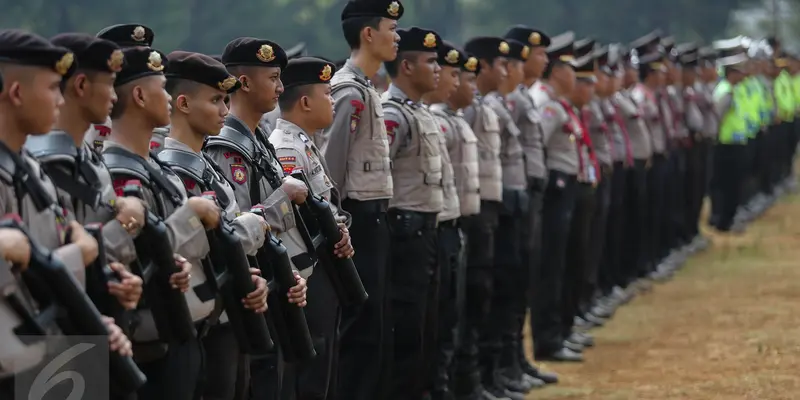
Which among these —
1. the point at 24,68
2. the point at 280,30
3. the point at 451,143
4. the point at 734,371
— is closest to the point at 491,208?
the point at 451,143

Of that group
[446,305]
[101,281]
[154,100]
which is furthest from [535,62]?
[101,281]

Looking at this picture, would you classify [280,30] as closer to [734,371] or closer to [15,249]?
[734,371]

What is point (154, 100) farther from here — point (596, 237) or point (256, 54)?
point (596, 237)

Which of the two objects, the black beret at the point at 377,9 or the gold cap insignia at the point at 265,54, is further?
the black beret at the point at 377,9

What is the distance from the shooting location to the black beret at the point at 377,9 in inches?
292

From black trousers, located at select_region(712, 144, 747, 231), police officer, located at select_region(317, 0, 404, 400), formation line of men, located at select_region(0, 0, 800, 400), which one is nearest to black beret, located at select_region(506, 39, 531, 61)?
formation line of men, located at select_region(0, 0, 800, 400)

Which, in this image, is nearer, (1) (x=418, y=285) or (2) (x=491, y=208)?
(1) (x=418, y=285)

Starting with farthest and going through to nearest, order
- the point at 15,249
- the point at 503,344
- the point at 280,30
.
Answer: the point at 280,30 < the point at 503,344 < the point at 15,249

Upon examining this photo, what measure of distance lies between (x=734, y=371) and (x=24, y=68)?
6631 mm

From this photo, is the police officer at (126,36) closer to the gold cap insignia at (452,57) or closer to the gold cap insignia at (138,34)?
the gold cap insignia at (138,34)

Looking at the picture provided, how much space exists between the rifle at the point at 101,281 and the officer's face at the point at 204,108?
1099mm

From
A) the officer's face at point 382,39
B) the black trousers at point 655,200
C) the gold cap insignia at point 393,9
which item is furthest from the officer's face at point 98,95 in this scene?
the black trousers at point 655,200

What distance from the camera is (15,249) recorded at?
12.4ft

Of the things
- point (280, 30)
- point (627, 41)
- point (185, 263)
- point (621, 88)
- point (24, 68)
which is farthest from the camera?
point (627, 41)
